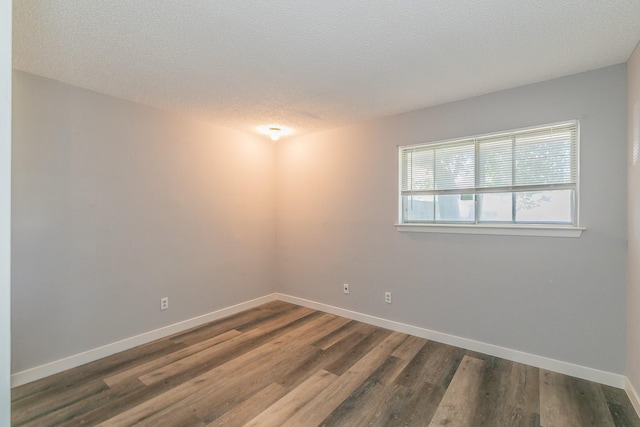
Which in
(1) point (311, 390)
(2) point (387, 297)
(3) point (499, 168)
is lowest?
(1) point (311, 390)

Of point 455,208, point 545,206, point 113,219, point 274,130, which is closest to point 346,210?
point 455,208

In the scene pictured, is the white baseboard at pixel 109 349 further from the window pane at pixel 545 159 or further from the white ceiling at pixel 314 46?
the window pane at pixel 545 159

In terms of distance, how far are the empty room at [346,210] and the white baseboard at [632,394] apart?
4cm

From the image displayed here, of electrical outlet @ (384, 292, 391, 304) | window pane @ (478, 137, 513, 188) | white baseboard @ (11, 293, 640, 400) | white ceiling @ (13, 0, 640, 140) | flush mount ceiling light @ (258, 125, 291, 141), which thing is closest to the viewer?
white ceiling @ (13, 0, 640, 140)

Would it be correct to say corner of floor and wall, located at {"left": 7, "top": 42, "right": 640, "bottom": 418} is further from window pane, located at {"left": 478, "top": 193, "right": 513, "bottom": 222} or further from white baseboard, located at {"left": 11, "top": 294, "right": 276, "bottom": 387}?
window pane, located at {"left": 478, "top": 193, "right": 513, "bottom": 222}

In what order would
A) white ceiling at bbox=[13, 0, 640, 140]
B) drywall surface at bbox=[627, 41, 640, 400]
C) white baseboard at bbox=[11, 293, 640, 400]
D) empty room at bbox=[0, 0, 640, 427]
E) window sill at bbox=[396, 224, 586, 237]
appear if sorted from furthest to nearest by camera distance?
1. window sill at bbox=[396, 224, 586, 237]
2. white baseboard at bbox=[11, 293, 640, 400]
3. drywall surface at bbox=[627, 41, 640, 400]
4. empty room at bbox=[0, 0, 640, 427]
5. white ceiling at bbox=[13, 0, 640, 140]

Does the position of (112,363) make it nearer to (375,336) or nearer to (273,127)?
(375,336)

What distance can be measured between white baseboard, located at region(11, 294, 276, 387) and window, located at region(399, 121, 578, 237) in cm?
263

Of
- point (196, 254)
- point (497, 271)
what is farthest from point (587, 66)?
point (196, 254)

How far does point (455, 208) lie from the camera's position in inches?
118

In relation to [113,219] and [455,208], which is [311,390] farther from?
[113,219]

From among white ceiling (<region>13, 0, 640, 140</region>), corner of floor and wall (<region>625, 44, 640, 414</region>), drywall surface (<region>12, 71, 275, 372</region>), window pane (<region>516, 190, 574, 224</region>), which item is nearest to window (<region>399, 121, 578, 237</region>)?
window pane (<region>516, 190, 574, 224</region>)

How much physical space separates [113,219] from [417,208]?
310cm

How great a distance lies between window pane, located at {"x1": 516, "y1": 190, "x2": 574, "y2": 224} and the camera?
2436 mm
